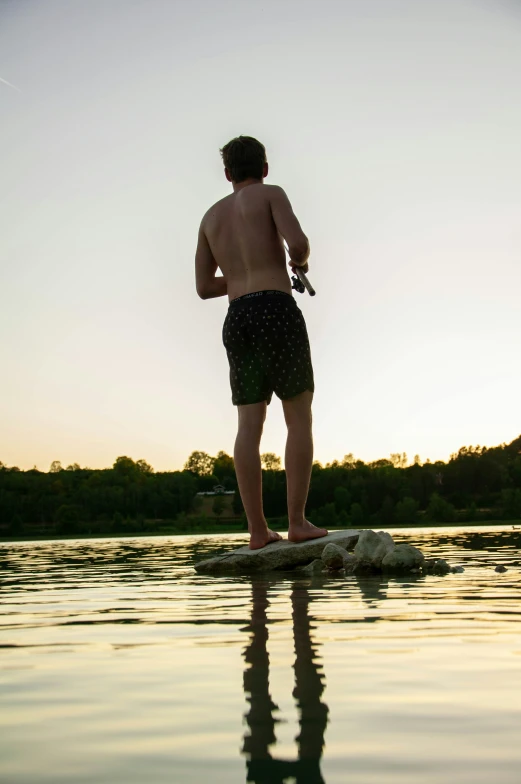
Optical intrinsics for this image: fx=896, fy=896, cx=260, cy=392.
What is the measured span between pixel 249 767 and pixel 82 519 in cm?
8029

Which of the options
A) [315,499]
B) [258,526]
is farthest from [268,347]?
[315,499]

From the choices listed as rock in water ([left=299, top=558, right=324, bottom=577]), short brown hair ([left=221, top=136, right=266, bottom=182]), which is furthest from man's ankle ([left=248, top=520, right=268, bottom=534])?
short brown hair ([left=221, top=136, right=266, bottom=182])

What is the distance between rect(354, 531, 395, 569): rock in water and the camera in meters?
5.38

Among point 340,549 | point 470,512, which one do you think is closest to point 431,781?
point 340,549

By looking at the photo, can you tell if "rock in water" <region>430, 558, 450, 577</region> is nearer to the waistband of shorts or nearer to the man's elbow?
the waistband of shorts

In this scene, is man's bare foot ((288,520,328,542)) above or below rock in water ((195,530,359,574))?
above

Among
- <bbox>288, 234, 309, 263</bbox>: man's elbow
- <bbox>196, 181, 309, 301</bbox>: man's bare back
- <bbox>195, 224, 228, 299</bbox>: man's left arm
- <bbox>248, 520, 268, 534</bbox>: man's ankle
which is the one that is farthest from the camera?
<bbox>195, 224, 228, 299</bbox>: man's left arm

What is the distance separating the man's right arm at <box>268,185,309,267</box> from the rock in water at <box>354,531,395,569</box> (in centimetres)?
183

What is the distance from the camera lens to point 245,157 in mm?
6359

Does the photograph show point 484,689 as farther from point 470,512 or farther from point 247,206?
point 470,512

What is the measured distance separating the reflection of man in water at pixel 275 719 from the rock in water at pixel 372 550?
2.74 meters

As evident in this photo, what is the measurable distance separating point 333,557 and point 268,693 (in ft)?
12.7

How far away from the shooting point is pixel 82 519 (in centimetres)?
7931

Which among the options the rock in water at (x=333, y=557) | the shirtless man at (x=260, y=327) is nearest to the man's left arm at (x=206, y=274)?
the shirtless man at (x=260, y=327)
